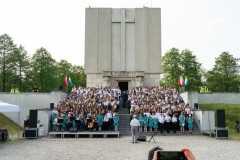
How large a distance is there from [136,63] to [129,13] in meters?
7.27

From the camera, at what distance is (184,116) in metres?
23.4

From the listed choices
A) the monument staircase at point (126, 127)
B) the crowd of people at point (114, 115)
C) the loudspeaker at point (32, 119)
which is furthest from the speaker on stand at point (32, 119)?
the monument staircase at point (126, 127)

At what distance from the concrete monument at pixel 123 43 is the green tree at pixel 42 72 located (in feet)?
64.6

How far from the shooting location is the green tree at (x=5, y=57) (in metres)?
52.6

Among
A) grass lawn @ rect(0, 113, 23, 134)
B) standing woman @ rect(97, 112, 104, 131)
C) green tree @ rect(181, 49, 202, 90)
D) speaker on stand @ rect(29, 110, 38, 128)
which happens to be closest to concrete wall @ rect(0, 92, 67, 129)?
grass lawn @ rect(0, 113, 23, 134)

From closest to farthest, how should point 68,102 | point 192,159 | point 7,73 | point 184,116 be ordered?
1. point 192,159
2. point 184,116
3. point 68,102
4. point 7,73

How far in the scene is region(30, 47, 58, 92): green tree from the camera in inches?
2247

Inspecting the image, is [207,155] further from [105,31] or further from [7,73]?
[7,73]

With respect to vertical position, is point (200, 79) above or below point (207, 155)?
above

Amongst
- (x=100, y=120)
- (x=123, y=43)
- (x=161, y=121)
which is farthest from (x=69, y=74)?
(x=161, y=121)

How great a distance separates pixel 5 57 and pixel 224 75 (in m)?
42.7

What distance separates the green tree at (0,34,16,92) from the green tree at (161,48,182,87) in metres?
30.8

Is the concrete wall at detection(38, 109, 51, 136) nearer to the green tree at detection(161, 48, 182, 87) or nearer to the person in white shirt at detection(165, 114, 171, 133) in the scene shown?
the person in white shirt at detection(165, 114, 171, 133)

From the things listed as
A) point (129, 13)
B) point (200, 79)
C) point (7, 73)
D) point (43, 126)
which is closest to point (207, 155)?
point (43, 126)
